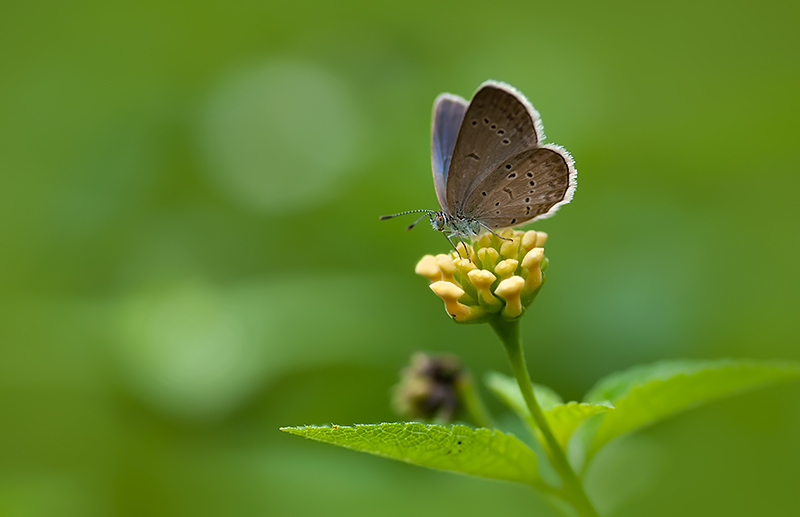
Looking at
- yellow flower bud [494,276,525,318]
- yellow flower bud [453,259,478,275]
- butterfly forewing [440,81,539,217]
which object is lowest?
yellow flower bud [494,276,525,318]

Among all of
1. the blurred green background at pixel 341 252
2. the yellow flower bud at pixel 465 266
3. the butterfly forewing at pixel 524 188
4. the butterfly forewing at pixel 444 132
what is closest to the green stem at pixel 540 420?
the yellow flower bud at pixel 465 266

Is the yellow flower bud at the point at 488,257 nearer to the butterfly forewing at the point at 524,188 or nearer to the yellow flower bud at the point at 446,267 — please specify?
the yellow flower bud at the point at 446,267

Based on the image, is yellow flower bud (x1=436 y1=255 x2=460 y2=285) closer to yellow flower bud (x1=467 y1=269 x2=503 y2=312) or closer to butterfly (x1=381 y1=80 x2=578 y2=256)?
yellow flower bud (x1=467 y1=269 x2=503 y2=312)

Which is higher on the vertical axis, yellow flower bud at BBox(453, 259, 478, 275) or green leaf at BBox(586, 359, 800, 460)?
yellow flower bud at BBox(453, 259, 478, 275)

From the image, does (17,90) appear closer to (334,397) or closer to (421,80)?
(421,80)

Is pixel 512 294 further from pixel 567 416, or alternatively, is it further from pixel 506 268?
pixel 567 416

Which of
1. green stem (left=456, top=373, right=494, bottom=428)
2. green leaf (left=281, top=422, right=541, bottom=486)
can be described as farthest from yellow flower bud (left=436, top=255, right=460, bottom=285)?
green stem (left=456, top=373, right=494, bottom=428)

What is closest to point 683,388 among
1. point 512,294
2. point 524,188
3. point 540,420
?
point 540,420
